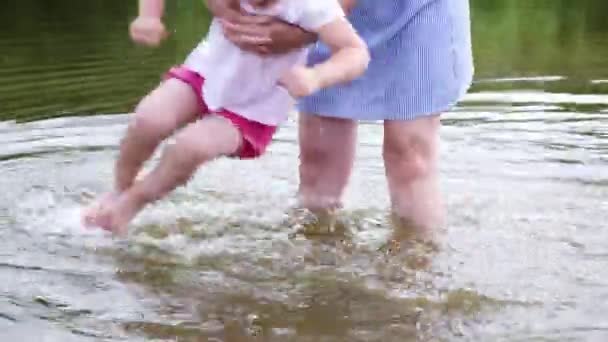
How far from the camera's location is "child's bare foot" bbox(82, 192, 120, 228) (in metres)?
2.57

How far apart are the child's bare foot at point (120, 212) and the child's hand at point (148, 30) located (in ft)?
1.15

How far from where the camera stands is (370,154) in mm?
3553

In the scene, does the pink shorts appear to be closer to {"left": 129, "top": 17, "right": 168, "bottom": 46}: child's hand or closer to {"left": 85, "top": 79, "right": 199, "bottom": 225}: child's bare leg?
{"left": 85, "top": 79, "right": 199, "bottom": 225}: child's bare leg

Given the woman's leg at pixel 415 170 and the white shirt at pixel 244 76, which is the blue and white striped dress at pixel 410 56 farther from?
the white shirt at pixel 244 76

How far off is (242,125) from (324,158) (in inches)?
17.7

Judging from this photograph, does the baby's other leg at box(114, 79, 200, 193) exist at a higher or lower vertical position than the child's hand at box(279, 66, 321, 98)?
lower

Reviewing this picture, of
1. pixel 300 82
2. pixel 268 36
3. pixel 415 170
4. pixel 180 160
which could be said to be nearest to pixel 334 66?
pixel 300 82

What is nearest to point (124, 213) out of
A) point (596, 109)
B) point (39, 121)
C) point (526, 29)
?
point (39, 121)

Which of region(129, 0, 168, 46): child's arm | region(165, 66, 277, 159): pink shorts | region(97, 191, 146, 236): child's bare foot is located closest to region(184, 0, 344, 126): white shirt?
region(165, 66, 277, 159): pink shorts

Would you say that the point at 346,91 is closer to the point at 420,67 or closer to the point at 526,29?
the point at 420,67

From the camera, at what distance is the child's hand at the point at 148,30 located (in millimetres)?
2406

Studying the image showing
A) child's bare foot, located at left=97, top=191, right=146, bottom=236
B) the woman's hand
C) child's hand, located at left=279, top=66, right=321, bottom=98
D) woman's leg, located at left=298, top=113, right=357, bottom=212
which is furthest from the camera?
woman's leg, located at left=298, top=113, right=357, bottom=212

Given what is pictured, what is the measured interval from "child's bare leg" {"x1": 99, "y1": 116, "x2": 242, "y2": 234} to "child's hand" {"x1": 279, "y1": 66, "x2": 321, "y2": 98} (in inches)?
13.6

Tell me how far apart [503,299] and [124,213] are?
2.85 feet
